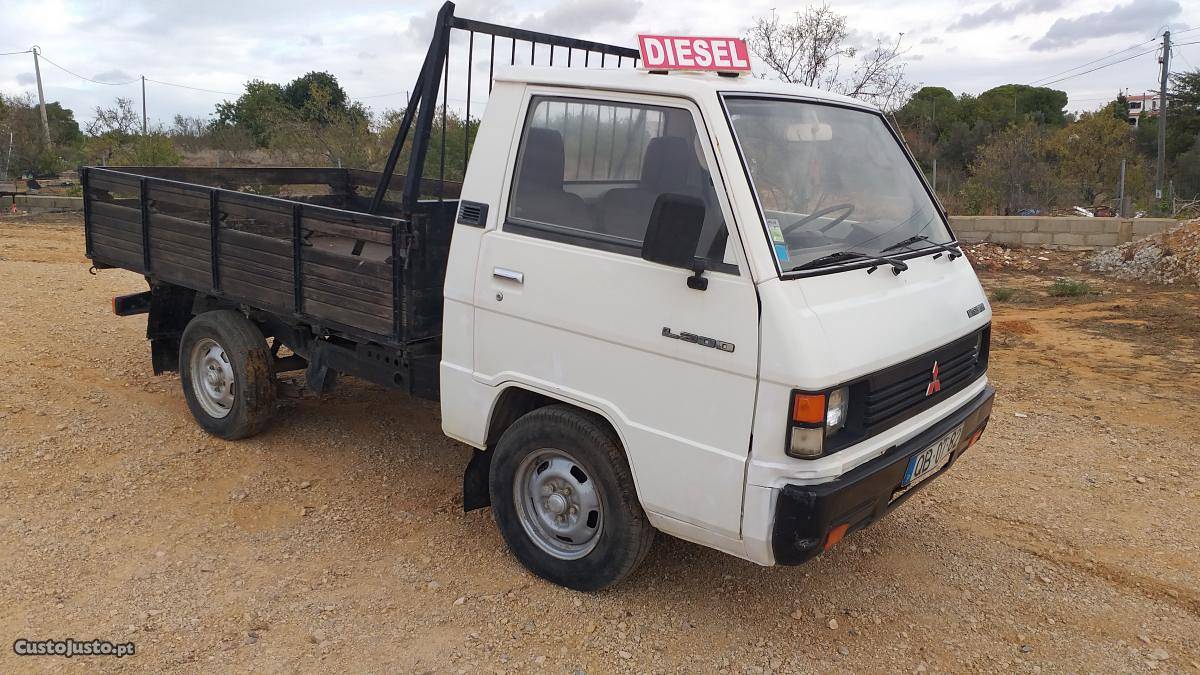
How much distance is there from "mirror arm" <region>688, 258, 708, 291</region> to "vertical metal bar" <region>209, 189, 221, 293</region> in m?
3.14

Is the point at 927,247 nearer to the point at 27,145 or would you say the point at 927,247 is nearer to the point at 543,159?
the point at 543,159

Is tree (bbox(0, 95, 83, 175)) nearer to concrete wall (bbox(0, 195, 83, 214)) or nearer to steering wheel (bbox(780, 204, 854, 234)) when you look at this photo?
concrete wall (bbox(0, 195, 83, 214))

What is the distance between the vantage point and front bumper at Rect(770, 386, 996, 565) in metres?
2.92

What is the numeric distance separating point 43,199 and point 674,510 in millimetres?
18711

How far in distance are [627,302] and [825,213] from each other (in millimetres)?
918

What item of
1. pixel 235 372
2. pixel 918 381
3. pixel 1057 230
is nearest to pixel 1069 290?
pixel 1057 230

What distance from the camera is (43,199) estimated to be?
57.6 ft

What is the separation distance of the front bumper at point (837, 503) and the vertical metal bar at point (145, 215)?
4.34 m

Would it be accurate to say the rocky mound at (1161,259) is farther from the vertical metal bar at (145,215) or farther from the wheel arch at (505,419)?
the vertical metal bar at (145,215)

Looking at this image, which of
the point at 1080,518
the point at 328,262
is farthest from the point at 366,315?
the point at 1080,518

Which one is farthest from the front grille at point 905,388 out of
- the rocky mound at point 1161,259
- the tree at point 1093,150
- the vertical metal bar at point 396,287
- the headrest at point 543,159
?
the tree at point 1093,150

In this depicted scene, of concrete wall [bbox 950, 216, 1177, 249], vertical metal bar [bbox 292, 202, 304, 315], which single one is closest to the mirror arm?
vertical metal bar [bbox 292, 202, 304, 315]

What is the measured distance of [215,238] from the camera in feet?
16.2

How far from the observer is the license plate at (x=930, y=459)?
3.34 m
